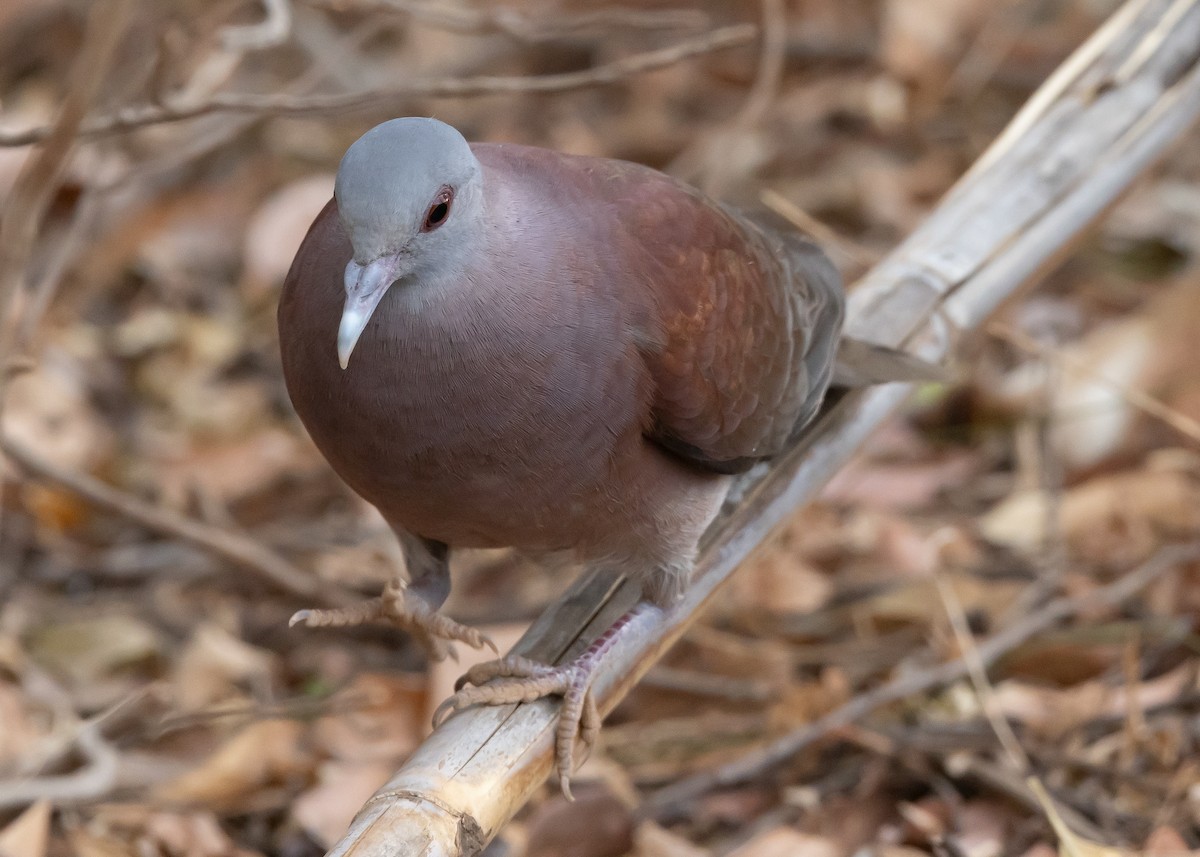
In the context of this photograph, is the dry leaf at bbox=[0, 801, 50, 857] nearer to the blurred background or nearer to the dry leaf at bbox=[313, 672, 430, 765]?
the blurred background

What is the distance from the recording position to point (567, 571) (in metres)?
4.04

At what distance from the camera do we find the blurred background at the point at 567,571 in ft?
10.9

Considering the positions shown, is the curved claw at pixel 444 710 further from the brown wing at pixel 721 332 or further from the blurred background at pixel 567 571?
the brown wing at pixel 721 332

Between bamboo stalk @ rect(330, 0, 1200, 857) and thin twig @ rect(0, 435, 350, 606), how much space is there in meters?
1.12

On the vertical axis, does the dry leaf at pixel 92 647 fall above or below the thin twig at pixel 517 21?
below

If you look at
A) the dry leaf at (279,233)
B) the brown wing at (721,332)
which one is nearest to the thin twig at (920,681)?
the brown wing at (721,332)

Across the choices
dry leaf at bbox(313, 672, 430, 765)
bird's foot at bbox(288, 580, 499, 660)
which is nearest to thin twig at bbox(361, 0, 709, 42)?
bird's foot at bbox(288, 580, 499, 660)

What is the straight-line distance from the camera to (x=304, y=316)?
8.17 feet

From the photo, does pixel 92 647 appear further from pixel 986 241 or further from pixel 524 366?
pixel 986 241

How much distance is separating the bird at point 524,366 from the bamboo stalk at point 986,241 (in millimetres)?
97

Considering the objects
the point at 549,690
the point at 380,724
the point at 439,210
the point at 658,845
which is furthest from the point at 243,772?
the point at 439,210

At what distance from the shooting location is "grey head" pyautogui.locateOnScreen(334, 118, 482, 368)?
7.38 feet

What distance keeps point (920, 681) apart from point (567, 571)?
1.00 meters

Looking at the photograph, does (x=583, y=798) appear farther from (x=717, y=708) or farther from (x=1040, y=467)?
(x=1040, y=467)
